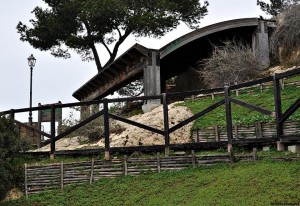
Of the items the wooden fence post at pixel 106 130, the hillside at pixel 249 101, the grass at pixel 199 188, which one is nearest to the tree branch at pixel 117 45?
the hillside at pixel 249 101

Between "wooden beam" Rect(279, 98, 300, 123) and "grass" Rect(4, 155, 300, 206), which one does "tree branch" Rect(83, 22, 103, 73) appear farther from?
"wooden beam" Rect(279, 98, 300, 123)

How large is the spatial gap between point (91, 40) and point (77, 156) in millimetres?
22859

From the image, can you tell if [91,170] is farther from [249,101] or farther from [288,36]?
[288,36]

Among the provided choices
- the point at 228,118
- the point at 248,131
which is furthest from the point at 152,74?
the point at 228,118

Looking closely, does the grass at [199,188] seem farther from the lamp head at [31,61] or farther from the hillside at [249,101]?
the lamp head at [31,61]

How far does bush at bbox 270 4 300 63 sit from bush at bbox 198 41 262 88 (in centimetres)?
175

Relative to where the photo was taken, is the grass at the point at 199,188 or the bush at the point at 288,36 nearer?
the grass at the point at 199,188

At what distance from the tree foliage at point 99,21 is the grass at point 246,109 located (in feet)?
40.7

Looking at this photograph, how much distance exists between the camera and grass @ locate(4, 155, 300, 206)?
8117mm

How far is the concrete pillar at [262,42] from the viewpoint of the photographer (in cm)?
2523

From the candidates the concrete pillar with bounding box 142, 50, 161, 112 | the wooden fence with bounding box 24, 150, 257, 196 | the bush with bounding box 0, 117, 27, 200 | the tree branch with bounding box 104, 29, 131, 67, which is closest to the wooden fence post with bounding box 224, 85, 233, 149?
the wooden fence with bounding box 24, 150, 257, 196

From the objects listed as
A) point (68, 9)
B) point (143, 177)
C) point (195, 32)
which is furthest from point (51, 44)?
point (143, 177)

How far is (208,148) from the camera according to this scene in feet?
39.6

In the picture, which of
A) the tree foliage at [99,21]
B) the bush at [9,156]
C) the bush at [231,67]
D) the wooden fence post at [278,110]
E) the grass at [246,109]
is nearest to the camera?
the wooden fence post at [278,110]
